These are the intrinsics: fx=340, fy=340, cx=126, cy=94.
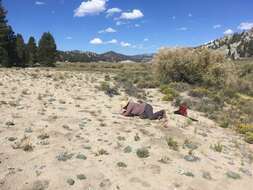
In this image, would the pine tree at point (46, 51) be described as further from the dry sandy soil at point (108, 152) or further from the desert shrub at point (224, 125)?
the desert shrub at point (224, 125)

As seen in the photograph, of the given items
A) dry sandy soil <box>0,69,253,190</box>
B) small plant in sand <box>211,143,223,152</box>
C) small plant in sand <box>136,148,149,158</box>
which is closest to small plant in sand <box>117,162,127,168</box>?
dry sandy soil <box>0,69,253,190</box>

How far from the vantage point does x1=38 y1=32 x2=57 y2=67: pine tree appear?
59531mm

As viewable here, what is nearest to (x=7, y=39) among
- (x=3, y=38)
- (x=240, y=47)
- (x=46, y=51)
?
(x=3, y=38)

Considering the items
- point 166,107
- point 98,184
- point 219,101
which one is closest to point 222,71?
point 219,101

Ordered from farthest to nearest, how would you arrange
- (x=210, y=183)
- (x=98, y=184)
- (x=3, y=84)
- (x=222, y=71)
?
(x=222, y=71) < (x=3, y=84) < (x=210, y=183) < (x=98, y=184)

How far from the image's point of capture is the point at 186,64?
28.3 m

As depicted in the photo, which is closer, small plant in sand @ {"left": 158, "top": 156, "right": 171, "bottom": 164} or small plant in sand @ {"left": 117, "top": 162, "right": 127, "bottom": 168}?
small plant in sand @ {"left": 117, "top": 162, "right": 127, "bottom": 168}

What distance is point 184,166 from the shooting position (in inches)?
365

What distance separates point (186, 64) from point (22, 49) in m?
35.3

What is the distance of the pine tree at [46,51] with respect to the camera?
59.5 metres

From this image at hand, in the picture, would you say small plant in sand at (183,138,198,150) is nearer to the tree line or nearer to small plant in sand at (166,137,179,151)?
small plant in sand at (166,137,179,151)

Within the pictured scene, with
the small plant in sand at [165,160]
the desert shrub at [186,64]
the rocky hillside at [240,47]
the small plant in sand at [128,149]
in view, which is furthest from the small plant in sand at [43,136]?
the rocky hillside at [240,47]

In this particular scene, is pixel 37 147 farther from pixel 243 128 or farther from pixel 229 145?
pixel 243 128

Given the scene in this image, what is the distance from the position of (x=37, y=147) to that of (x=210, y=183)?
4.94 m
